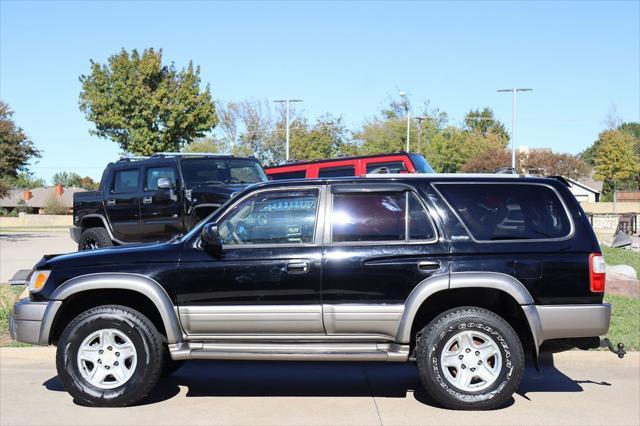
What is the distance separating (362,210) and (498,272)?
123cm

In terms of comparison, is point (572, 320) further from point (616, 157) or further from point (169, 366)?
point (616, 157)

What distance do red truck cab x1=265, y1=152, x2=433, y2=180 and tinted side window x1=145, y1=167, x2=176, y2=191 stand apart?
3.66m

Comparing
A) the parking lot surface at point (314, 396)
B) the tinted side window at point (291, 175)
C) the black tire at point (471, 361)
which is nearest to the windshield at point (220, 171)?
the tinted side window at point (291, 175)

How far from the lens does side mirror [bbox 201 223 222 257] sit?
5809 mm

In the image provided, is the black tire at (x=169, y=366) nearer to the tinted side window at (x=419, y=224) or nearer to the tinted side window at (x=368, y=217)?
the tinted side window at (x=368, y=217)

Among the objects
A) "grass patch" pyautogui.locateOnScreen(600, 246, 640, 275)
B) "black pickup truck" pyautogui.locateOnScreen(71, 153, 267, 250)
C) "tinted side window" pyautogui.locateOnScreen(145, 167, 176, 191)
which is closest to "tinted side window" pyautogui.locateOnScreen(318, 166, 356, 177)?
"black pickup truck" pyautogui.locateOnScreen(71, 153, 267, 250)

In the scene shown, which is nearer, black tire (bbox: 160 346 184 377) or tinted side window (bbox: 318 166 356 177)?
black tire (bbox: 160 346 184 377)

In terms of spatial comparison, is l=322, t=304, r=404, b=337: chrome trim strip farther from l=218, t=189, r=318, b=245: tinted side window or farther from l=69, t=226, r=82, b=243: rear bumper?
l=69, t=226, r=82, b=243: rear bumper

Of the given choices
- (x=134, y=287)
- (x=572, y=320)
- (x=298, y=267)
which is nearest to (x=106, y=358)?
(x=134, y=287)

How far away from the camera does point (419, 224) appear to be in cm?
597

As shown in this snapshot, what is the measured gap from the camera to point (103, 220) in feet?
40.4

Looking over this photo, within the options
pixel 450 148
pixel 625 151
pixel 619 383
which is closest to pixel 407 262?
pixel 619 383

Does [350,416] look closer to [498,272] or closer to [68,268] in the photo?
[498,272]

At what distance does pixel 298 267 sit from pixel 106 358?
1776mm
